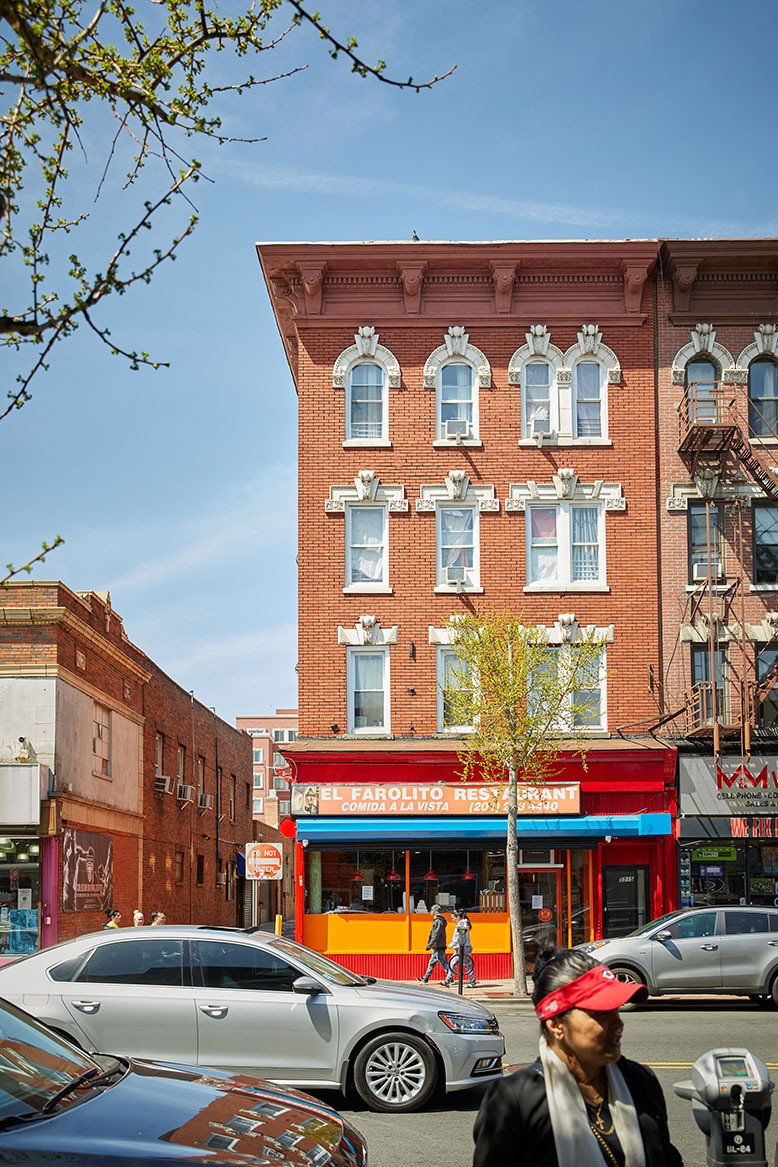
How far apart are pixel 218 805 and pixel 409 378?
20819 mm

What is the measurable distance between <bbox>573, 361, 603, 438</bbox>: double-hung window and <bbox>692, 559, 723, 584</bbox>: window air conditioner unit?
3477 mm

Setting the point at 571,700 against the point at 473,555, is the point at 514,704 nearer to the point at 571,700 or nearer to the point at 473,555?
the point at 571,700

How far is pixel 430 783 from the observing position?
27.0 metres

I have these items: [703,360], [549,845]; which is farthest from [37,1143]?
[703,360]

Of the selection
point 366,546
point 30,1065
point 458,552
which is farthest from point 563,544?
point 30,1065

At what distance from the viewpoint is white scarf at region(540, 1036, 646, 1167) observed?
3.76 metres

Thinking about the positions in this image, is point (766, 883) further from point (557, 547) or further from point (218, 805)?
point (218, 805)

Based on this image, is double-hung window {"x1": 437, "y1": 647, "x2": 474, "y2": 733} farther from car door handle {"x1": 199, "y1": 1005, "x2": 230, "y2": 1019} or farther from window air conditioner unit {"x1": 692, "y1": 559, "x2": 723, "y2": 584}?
car door handle {"x1": 199, "y1": 1005, "x2": 230, "y2": 1019}

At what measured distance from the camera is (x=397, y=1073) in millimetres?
10664

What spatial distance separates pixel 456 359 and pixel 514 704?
792 cm

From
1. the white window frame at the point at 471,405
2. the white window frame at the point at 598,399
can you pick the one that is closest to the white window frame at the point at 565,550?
the white window frame at the point at 598,399

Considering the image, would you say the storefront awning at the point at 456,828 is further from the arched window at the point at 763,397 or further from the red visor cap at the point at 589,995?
the red visor cap at the point at 589,995

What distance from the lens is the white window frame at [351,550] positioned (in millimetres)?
28062

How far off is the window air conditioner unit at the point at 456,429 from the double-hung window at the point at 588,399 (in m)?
2.39
